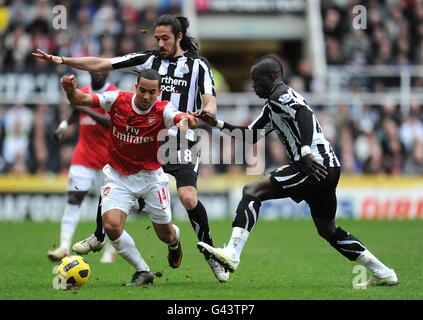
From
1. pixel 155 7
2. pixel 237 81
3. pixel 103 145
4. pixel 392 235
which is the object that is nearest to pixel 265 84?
pixel 103 145

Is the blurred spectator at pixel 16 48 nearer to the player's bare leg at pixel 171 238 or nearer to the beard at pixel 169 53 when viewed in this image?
the beard at pixel 169 53

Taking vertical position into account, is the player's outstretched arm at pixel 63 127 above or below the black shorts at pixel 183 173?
above

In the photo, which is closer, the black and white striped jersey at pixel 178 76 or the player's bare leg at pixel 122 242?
the player's bare leg at pixel 122 242

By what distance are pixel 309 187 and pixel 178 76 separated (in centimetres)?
214

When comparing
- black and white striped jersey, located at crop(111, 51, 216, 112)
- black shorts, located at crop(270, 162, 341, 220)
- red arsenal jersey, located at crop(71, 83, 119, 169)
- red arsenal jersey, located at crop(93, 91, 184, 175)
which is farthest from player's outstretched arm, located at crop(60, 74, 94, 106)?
red arsenal jersey, located at crop(71, 83, 119, 169)

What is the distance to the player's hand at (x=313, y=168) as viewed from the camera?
9.90m

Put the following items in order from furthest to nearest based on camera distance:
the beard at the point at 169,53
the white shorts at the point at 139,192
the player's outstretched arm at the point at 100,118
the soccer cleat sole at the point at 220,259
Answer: the player's outstretched arm at the point at 100,118 < the beard at the point at 169,53 < the white shorts at the point at 139,192 < the soccer cleat sole at the point at 220,259

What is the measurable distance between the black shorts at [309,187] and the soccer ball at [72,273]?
2.17 m

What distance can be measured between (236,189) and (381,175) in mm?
3684

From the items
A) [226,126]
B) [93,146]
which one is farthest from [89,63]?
[93,146]

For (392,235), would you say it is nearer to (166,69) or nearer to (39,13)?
(166,69)

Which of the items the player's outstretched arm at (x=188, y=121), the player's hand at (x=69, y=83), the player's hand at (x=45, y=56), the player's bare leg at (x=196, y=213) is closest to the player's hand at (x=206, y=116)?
the player's outstretched arm at (x=188, y=121)

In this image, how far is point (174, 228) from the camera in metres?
10.7

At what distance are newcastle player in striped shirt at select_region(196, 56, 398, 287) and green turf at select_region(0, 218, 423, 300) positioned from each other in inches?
17.0
